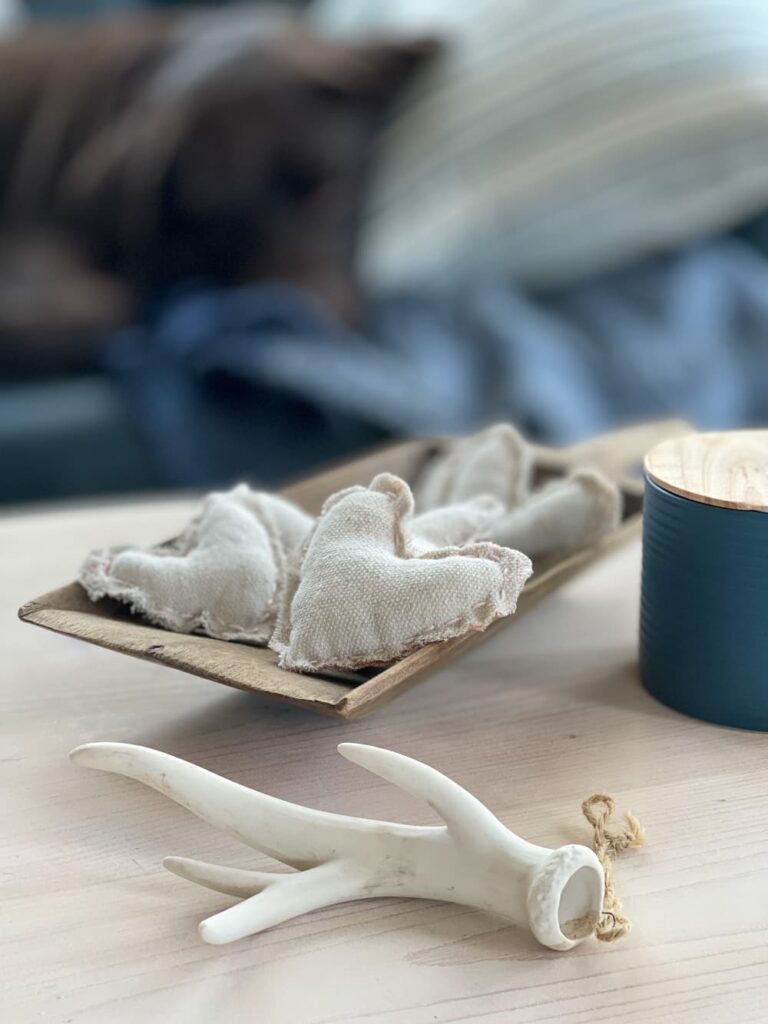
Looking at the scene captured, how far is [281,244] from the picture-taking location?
4.69ft

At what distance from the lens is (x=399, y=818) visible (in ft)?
1.74

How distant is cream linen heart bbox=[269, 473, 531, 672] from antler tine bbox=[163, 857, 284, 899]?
10 centimetres

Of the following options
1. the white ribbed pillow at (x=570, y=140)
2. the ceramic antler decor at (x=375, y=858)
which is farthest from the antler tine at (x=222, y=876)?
the white ribbed pillow at (x=570, y=140)

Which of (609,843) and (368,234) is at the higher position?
(368,234)

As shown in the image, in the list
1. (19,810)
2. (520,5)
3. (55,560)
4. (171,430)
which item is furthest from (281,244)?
(19,810)

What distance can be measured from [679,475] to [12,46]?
1.23 m

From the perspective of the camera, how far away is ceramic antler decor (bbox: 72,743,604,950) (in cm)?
45

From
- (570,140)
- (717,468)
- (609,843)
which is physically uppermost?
(570,140)

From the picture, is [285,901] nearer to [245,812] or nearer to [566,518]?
[245,812]

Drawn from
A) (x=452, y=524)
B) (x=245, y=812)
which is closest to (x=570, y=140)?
(x=452, y=524)

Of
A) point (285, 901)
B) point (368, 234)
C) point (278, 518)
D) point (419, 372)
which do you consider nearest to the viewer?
point (285, 901)

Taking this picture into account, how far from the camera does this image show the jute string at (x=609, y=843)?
456mm

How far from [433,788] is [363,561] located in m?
0.13

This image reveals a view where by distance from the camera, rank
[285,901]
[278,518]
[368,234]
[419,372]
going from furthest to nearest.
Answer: [368,234] → [419,372] → [278,518] → [285,901]
